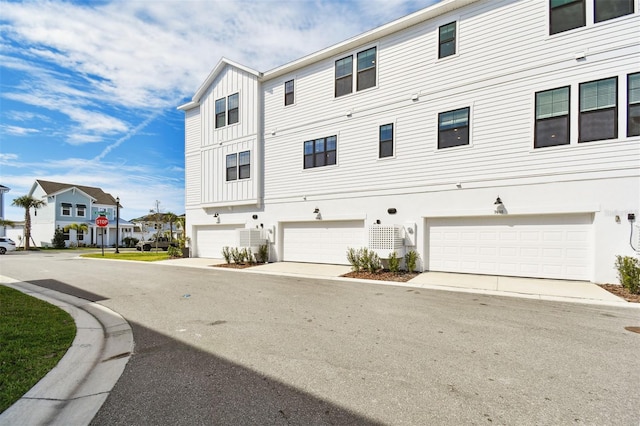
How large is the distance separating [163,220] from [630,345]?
4453 cm

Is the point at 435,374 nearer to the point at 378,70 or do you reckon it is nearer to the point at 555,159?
the point at 555,159

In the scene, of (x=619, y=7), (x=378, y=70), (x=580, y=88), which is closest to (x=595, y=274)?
(x=580, y=88)

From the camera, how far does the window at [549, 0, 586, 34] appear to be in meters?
9.38

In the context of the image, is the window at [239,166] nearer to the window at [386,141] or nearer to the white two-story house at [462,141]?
the white two-story house at [462,141]

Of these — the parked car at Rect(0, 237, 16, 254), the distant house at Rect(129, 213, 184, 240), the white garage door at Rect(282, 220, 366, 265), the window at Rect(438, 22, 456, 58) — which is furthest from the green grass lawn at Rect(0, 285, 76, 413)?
the distant house at Rect(129, 213, 184, 240)

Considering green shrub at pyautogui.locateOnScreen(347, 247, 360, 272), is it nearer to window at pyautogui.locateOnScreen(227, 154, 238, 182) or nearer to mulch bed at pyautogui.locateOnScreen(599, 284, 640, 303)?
mulch bed at pyautogui.locateOnScreen(599, 284, 640, 303)

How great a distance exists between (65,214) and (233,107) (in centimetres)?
3242

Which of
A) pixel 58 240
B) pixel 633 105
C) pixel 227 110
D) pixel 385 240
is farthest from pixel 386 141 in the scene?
pixel 58 240

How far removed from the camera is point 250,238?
1501cm

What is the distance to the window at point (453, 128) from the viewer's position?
10984mm

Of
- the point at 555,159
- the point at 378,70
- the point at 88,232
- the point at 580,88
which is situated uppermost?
the point at 378,70

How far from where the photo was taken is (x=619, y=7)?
29.2ft

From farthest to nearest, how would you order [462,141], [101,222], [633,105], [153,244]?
[153,244] → [101,222] → [462,141] → [633,105]

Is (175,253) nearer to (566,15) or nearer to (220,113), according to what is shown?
(220,113)
